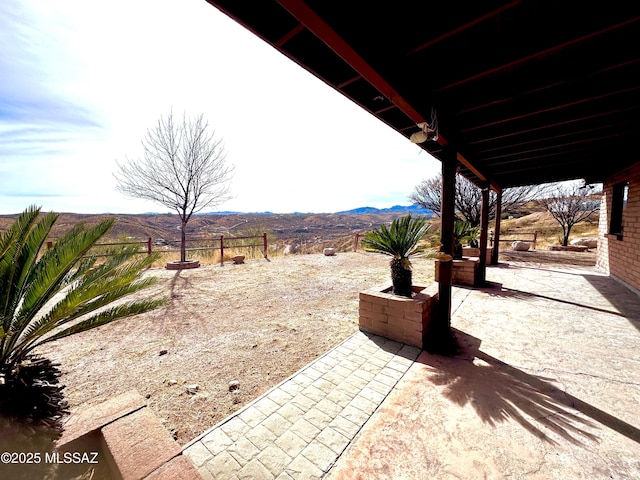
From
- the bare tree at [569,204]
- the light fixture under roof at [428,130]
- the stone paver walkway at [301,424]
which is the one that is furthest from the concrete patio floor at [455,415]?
the bare tree at [569,204]

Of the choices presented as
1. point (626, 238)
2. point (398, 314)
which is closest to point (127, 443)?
point (398, 314)

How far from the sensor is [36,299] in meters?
1.66

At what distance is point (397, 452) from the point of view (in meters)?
1.84

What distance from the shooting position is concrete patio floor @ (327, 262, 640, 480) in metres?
1.72

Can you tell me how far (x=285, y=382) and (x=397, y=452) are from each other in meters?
1.27

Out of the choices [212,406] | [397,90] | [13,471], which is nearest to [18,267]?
[13,471]

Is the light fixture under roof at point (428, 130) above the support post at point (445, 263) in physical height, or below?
above

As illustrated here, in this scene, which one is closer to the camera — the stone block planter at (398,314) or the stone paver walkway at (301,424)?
the stone paver walkway at (301,424)

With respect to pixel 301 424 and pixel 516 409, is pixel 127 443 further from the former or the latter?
pixel 516 409

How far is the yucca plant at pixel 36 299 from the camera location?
1520 mm

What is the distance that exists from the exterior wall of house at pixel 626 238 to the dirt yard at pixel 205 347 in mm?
6586

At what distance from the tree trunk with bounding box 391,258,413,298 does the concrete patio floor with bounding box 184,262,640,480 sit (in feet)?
2.65

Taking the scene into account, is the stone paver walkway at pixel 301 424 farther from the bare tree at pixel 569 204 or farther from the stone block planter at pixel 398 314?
the bare tree at pixel 569 204

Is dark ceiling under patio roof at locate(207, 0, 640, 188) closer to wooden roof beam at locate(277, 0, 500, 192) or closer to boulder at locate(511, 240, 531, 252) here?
wooden roof beam at locate(277, 0, 500, 192)
